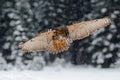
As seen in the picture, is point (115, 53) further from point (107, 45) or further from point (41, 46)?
point (41, 46)

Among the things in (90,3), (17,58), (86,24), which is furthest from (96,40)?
(86,24)

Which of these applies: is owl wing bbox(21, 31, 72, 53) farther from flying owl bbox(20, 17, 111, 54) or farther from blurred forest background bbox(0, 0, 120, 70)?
blurred forest background bbox(0, 0, 120, 70)

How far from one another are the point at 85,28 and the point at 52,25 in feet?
54.1

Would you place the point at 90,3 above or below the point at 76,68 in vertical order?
above

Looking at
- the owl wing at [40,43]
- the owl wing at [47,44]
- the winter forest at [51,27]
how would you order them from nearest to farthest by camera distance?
the owl wing at [47,44] < the owl wing at [40,43] < the winter forest at [51,27]

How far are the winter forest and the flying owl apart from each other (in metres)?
14.7

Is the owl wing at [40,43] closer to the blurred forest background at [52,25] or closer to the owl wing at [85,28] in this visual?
the owl wing at [85,28]

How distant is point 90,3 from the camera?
20.3m

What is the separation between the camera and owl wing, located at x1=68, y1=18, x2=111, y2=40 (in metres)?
3.48

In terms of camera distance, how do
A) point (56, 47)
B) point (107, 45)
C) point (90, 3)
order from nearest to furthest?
1. point (56, 47)
2. point (107, 45)
3. point (90, 3)

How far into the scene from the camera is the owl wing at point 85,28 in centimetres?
348

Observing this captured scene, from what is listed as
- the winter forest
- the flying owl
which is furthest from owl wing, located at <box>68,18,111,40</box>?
the winter forest

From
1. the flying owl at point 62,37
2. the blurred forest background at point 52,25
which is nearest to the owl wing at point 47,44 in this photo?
the flying owl at point 62,37

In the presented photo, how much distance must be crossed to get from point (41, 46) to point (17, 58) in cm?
1568
